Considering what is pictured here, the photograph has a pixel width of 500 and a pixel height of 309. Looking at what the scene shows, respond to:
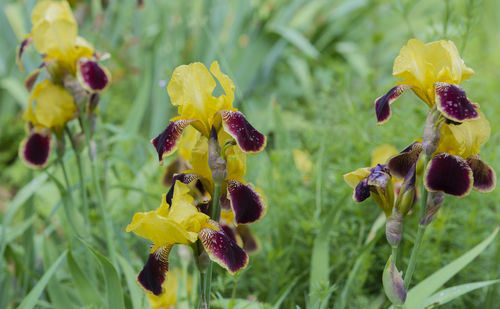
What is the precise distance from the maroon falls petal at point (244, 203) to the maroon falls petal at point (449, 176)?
33cm

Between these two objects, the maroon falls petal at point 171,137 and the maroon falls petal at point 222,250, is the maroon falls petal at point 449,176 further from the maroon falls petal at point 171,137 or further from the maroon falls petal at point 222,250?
the maroon falls petal at point 171,137

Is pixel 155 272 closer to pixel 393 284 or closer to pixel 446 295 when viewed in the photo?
pixel 393 284

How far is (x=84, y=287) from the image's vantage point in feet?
4.77

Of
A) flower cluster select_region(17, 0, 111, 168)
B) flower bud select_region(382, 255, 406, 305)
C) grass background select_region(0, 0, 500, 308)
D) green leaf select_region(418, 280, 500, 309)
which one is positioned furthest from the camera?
grass background select_region(0, 0, 500, 308)

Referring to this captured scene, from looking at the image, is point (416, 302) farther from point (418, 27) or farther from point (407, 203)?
point (418, 27)

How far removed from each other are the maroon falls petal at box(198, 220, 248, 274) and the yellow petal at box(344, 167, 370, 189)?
29 cm

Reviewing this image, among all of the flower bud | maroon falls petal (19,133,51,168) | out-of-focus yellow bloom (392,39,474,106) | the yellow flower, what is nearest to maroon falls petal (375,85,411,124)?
out-of-focus yellow bloom (392,39,474,106)

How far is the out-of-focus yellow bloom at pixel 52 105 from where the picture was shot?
1.55m

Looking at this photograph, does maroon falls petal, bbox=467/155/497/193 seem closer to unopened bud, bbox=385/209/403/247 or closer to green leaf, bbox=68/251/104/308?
unopened bud, bbox=385/209/403/247

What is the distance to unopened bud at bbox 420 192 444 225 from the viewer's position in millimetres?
1092

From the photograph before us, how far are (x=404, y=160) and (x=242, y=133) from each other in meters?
0.37

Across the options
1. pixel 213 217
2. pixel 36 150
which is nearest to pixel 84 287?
pixel 36 150

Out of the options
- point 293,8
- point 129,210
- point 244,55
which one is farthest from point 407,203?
point 293,8

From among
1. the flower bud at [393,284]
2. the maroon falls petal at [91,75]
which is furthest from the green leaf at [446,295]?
the maroon falls petal at [91,75]
